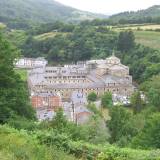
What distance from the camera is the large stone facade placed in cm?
5972

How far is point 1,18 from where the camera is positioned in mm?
143875

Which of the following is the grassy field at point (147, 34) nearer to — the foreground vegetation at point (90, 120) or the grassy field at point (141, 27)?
the grassy field at point (141, 27)

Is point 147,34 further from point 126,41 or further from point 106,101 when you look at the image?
point 106,101

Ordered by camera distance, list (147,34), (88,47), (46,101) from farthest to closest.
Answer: (147,34) < (88,47) < (46,101)

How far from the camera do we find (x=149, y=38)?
282 ft

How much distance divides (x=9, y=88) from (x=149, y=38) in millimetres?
69846

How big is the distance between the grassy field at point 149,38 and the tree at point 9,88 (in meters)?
61.1

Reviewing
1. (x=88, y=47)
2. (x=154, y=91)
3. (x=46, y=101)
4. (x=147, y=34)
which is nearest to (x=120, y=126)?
(x=154, y=91)

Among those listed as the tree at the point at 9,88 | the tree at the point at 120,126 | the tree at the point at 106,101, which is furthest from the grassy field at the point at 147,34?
the tree at the point at 9,88

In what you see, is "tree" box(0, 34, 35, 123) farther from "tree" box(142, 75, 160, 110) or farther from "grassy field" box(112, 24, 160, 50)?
"grassy field" box(112, 24, 160, 50)

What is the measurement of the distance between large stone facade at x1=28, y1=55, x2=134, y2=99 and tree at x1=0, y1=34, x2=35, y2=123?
34893mm

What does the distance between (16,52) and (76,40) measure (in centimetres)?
6763

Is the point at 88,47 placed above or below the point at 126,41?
below

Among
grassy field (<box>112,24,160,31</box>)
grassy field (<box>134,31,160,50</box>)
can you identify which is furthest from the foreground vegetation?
grassy field (<box>112,24,160,31</box>)
